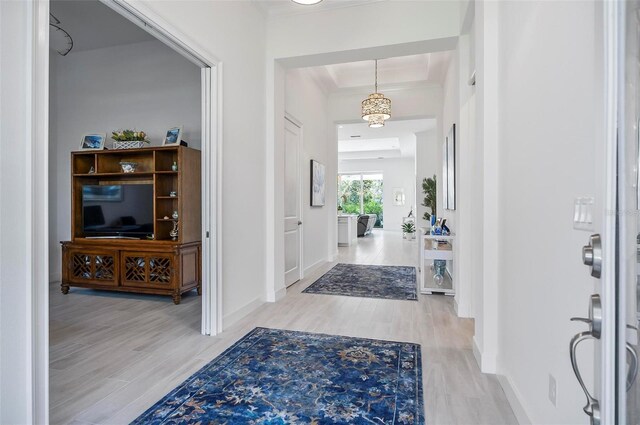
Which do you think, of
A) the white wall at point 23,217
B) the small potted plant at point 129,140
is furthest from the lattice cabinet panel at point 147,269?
the white wall at point 23,217

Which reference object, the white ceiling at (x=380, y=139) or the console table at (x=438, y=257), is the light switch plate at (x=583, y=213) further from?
the white ceiling at (x=380, y=139)

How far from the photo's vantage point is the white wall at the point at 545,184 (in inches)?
44.9

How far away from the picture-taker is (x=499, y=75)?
7.07 feet

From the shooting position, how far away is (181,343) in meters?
2.75

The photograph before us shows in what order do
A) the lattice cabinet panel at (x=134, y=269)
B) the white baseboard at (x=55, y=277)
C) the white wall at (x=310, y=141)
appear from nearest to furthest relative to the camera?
the lattice cabinet panel at (x=134, y=269) → the white baseboard at (x=55, y=277) → the white wall at (x=310, y=141)

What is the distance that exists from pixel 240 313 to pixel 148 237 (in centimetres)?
185

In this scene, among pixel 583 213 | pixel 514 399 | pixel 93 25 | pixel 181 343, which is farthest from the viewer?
pixel 93 25

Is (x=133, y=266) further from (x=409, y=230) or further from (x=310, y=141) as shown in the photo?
(x=409, y=230)

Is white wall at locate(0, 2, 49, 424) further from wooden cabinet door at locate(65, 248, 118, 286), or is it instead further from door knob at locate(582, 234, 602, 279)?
wooden cabinet door at locate(65, 248, 118, 286)

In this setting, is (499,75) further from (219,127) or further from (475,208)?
(219,127)

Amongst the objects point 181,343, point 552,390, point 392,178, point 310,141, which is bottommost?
point 181,343

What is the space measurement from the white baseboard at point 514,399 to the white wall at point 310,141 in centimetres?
331

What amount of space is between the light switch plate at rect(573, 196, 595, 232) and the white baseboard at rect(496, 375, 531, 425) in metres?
1.09

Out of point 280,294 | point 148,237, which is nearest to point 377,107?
point 280,294
